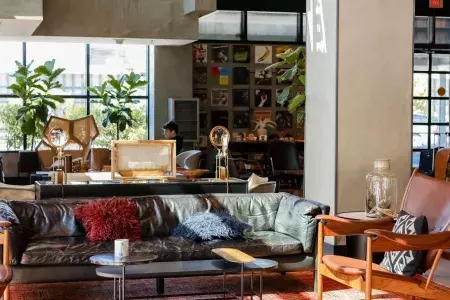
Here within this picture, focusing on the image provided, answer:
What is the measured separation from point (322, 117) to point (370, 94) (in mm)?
507

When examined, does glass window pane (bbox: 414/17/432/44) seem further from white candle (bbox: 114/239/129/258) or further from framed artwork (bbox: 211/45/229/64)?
white candle (bbox: 114/239/129/258)

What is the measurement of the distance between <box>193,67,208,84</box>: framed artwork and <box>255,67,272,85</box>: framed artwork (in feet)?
3.28

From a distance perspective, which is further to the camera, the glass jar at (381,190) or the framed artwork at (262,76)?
the framed artwork at (262,76)

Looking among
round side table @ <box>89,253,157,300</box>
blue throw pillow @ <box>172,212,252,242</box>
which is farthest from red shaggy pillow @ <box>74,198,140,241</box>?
round side table @ <box>89,253,157,300</box>

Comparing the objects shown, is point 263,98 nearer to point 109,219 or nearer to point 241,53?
point 241,53

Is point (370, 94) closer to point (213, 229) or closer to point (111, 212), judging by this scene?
point (213, 229)

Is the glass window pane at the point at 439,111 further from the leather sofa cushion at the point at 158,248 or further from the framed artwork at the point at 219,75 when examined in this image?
the leather sofa cushion at the point at 158,248

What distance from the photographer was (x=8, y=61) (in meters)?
16.0

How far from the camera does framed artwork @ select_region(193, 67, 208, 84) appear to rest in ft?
52.5

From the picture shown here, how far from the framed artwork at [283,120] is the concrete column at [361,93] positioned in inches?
333

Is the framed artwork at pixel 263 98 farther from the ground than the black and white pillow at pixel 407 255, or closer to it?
farther from the ground

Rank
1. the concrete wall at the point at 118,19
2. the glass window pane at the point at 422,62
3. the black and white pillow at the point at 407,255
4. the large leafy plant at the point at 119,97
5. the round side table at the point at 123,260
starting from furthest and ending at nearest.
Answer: the glass window pane at the point at 422,62 → the large leafy plant at the point at 119,97 → the concrete wall at the point at 118,19 → the round side table at the point at 123,260 → the black and white pillow at the point at 407,255

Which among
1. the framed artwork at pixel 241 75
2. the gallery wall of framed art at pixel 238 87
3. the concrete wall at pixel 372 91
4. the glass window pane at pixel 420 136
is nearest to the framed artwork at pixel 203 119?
the gallery wall of framed art at pixel 238 87

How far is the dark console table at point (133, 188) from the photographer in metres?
7.26
